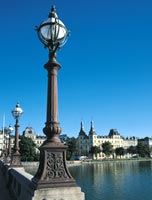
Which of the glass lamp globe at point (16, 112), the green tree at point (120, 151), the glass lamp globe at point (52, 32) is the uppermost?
the glass lamp globe at point (52, 32)

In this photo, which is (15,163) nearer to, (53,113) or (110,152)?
(53,113)

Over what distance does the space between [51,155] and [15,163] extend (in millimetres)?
11861

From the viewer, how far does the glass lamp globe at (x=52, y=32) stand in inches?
290

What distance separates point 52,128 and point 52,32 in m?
2.98

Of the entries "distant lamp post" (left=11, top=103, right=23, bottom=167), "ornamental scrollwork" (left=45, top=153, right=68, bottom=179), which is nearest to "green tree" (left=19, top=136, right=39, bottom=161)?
"distant lamp post" (left=11, top=103, right=23, bottom=167)

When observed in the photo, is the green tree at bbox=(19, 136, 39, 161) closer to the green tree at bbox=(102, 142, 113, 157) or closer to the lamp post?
the green tree at bbox=(102, 142, 113, 157)

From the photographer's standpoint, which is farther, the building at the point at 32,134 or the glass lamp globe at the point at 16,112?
the building at the point at 32,134

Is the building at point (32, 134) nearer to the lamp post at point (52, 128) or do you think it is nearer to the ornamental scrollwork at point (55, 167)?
the lamp post at point (52, 128)

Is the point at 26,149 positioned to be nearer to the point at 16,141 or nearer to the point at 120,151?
the point at 16,141

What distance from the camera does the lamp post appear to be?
668 centimetres

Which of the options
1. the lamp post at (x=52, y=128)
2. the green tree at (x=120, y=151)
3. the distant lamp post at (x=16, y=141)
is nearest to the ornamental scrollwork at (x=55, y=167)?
the lamp post at (x=52, y=128)

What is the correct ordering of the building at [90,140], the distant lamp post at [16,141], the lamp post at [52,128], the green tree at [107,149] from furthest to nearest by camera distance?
the building at [90,140], the green tree at [107,149], the distant lamp post at [16,141], the lamp post at [52,128]

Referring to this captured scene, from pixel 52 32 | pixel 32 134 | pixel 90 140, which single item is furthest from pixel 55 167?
pixel 90 140

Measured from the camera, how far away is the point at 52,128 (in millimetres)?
7004
